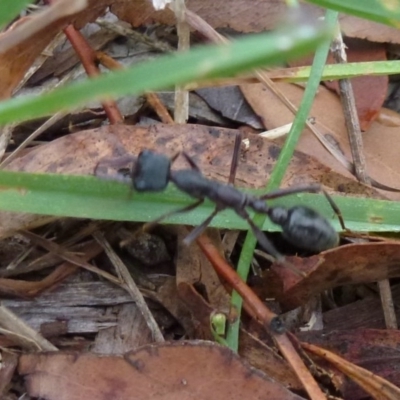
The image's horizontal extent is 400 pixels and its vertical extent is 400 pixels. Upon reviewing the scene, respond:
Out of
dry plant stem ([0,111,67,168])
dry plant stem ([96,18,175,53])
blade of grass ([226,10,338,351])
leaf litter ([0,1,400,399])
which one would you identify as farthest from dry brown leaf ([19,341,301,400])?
dry plant stem ([96,18,175,53])

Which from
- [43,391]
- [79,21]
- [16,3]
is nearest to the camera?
[16,3]

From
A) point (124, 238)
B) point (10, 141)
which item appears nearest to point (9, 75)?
point (10, 141)

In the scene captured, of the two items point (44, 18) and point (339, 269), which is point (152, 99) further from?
point (44, 18)

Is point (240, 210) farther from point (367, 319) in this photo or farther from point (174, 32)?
point (174, 32)

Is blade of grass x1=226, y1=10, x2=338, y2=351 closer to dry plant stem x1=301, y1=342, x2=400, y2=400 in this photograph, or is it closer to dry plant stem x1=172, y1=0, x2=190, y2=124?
dry plant stem x1=301, y1=342, x2=400, y2=400

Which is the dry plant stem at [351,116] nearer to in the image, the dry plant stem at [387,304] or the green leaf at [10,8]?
the dry plant stem at [387,304]

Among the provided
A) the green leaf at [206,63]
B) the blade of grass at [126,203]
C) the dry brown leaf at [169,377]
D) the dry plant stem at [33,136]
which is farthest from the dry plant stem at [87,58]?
the green leaf at [206,63]
